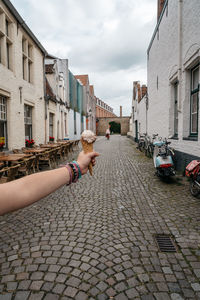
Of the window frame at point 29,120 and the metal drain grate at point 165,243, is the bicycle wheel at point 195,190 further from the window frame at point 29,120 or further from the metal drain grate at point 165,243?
the window frame at point 29,120

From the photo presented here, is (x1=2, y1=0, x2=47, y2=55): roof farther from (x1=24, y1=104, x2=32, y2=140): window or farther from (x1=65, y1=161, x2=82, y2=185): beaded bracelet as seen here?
(x1=65, y1=161, x2=82, y2=185): beaded bracelet

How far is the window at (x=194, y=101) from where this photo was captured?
6.54 metres

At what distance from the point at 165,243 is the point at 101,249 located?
871 millimetres

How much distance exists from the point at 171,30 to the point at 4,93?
7.01 m

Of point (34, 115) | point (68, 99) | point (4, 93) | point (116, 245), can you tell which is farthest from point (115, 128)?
point (116, 245)

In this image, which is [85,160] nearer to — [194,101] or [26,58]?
[194,101]

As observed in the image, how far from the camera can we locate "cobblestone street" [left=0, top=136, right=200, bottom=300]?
205 cm

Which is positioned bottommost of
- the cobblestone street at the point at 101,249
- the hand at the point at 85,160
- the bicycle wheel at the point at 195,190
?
the cobblestone street at the point at 101,249

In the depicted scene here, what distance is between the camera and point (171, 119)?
8953mm

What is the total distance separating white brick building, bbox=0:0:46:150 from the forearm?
674 cm

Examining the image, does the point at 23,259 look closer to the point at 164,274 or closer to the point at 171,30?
the point at 164,274

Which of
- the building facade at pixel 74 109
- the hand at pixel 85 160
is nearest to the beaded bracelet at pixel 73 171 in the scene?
the hand at pixel 85 160

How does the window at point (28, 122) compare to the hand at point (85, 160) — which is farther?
the window at point (28, 122)

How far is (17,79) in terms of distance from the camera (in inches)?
373
